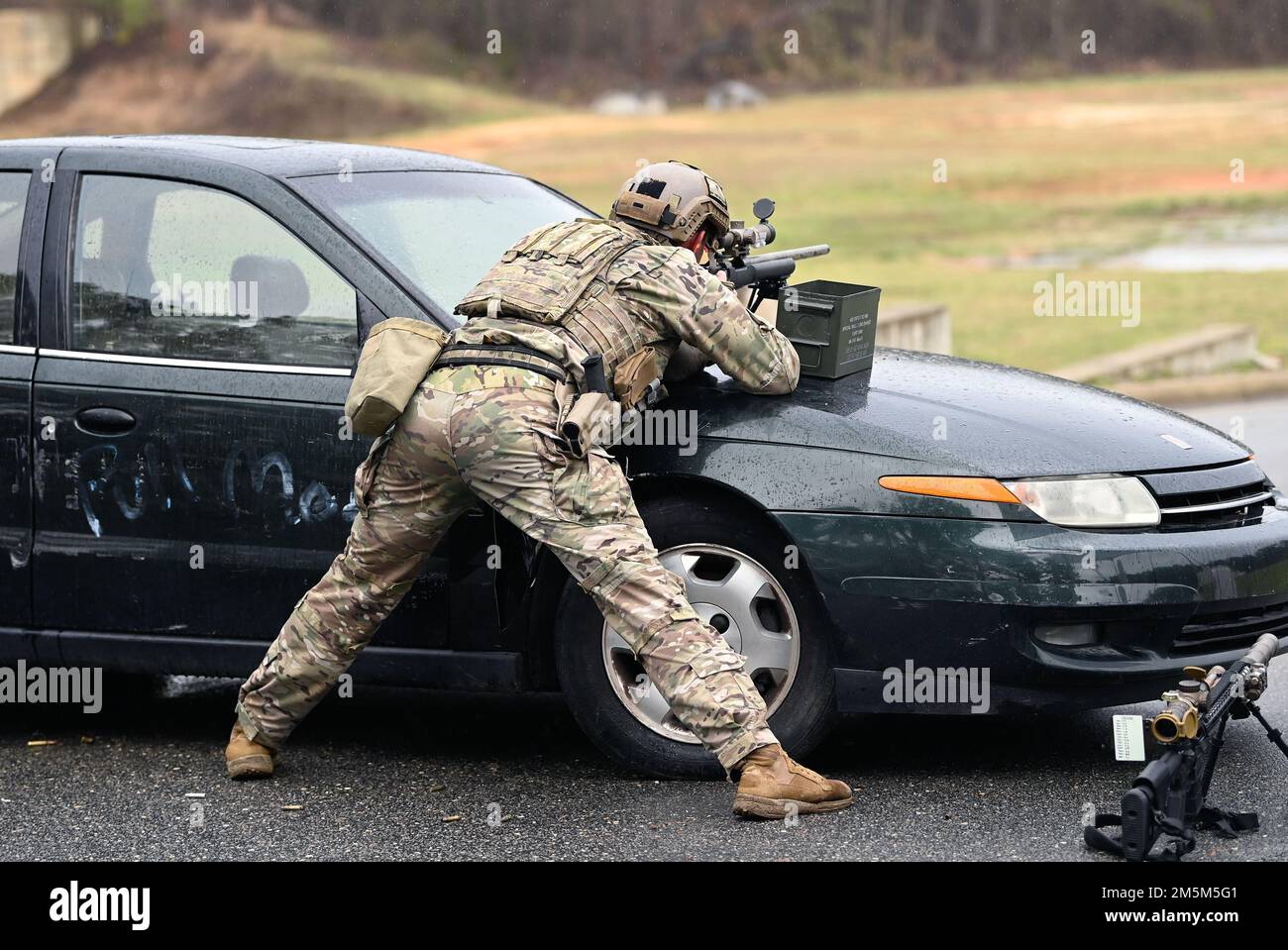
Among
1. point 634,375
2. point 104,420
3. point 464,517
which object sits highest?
point 634,375

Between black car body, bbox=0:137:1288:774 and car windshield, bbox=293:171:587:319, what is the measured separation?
0.01 meters

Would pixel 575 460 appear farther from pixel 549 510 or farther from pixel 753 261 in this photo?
pixel 753 261

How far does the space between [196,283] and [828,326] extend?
1692mm

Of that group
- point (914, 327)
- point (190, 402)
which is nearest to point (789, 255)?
point (190, 402)

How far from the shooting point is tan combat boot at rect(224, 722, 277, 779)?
4777 millimetres

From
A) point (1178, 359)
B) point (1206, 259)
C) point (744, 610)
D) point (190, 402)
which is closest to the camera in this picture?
point (744, 610)

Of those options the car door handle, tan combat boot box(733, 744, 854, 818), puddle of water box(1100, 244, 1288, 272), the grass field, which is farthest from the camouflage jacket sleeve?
puddle of water box(1100, 244, 1288, 272)

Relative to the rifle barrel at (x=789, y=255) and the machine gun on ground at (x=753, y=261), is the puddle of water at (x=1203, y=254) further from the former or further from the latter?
the machine gun on ground at (x=753, y=261)

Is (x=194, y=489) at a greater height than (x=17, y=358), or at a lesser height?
lesser

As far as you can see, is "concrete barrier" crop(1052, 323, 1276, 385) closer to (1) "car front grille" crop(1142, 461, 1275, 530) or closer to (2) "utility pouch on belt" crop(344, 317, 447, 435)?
(1) "car front grille" crop(1142, 461, 1275, 530)

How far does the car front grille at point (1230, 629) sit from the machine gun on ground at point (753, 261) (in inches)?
54.1

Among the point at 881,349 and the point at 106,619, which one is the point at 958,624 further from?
the point at 106,619

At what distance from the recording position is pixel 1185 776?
3906 mm

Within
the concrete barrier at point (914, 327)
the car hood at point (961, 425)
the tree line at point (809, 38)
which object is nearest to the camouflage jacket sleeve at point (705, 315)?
the car hood at point (961, 425)
